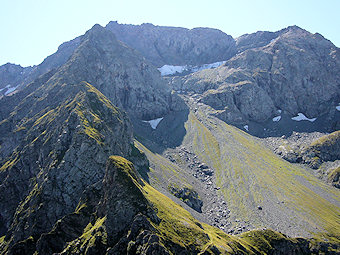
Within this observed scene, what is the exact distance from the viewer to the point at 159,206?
81.2 metres

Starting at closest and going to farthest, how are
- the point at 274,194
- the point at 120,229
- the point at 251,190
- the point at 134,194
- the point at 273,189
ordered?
the point at 120,229
the point at 134,194
the point at 274,194
the point at 251,190
the point at 273,189

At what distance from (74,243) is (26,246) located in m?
27.4

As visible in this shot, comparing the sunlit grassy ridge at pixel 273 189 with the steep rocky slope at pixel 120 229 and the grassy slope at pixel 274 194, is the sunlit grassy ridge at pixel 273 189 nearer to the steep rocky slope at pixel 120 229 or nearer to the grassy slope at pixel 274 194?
the grassy slope at pixel 274 194

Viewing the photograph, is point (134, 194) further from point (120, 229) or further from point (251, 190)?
point (251, 190)

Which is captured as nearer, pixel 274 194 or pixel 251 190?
pixel 274 194

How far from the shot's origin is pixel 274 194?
15462 cm

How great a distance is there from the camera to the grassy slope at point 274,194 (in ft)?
433

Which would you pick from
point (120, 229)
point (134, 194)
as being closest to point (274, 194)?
point (134, 194)

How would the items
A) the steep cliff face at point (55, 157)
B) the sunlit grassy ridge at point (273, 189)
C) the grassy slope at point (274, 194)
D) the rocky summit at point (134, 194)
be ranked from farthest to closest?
the sunlit grassy ridge at point (273, 189), the grassy slope at point (274, 194), the steep cliff face at point (55, 157), the rocky summit at point (134, 194)

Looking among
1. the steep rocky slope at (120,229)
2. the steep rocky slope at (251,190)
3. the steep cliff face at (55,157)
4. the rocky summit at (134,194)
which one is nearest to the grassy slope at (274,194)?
the steep rocky slope at (251,190)

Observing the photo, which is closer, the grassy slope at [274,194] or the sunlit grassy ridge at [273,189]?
the grassy slope at [274,194]

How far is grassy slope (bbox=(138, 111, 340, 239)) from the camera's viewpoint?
132 meters

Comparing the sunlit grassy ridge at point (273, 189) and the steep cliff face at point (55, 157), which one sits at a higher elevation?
the steep cliff face at point (55, 157)

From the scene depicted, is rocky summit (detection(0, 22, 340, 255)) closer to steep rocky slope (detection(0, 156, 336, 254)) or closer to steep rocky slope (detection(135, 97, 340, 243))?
steep rocky slope (detection(0, 156, 336, 254))
